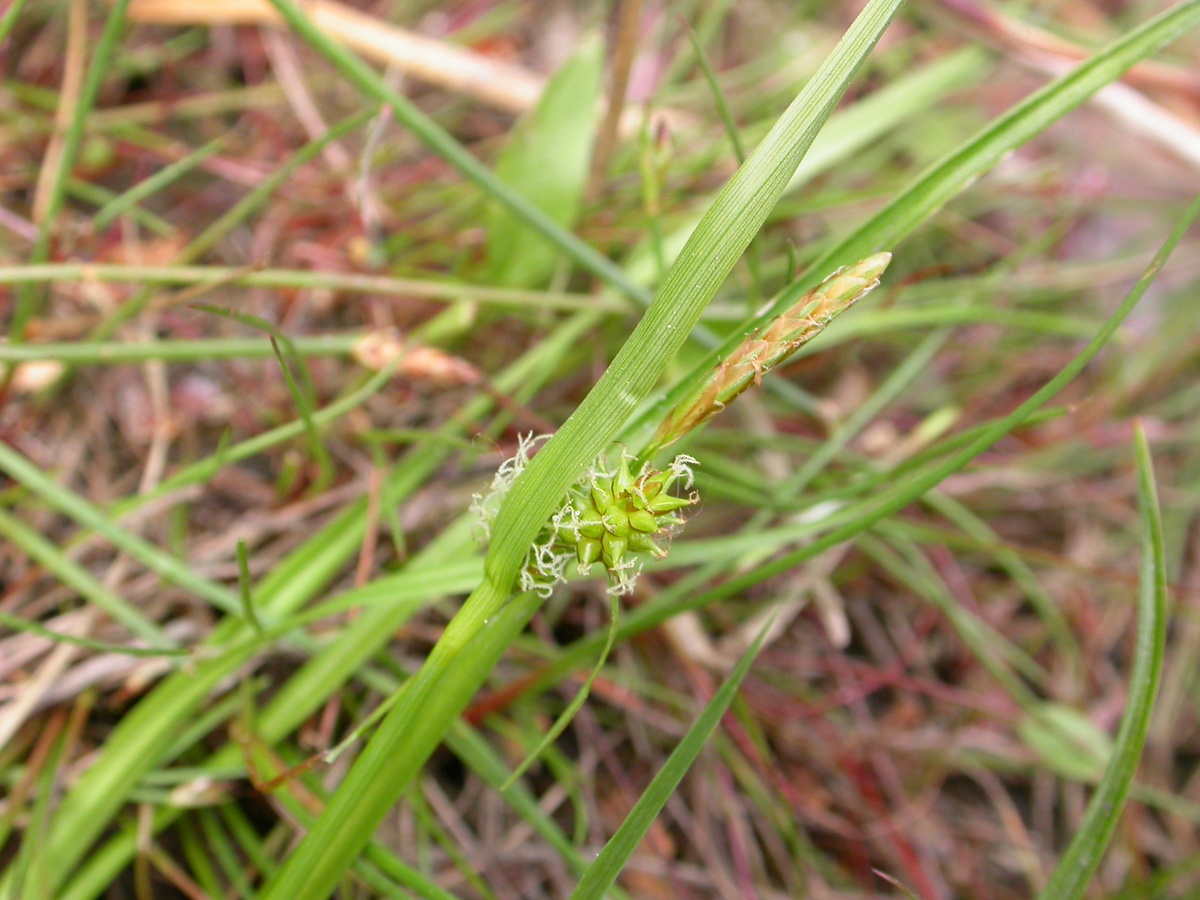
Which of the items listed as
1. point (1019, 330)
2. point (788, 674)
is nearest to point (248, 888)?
point (788, 674)

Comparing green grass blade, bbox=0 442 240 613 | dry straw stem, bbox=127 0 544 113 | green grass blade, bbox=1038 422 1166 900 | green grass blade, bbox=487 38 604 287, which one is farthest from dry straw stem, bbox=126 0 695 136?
green grass blade, bbox=1038 422 1166 900

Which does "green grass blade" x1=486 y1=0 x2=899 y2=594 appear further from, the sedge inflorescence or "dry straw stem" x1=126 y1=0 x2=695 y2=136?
"dry straw stem" x1=126 y1=0 x2=695 y2=136

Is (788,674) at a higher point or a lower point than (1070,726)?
higher

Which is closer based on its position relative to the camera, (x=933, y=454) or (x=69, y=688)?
(x=933, y=454)

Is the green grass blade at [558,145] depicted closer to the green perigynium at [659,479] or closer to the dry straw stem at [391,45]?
the dry straw stem at [391,45]

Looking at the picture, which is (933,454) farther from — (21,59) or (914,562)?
(21,59)

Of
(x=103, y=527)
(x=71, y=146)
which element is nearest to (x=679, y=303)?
(x=103, y=527)

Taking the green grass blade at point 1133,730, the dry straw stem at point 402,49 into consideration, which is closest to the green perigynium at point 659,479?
the green grass blade at point 1133,730
